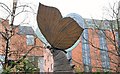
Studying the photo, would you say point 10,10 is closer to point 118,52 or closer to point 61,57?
point 118,52

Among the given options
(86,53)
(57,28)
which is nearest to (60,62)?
(57,28)

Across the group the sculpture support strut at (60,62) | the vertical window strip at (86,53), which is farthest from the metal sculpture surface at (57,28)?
the vertical window strip at (86,53)

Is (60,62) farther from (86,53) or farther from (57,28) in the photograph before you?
(86,53)

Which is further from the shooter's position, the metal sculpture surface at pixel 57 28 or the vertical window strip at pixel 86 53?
the vertical window strip at pixel 86 53

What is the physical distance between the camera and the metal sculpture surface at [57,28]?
1.24m

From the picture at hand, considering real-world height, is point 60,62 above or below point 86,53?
below

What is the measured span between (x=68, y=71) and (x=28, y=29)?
21.7 ft

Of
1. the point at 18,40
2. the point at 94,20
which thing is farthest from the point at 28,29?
the point at 94,20

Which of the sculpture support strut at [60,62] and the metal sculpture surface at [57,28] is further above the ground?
the metal sculpture surface at [57,28]

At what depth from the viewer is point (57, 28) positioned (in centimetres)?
124

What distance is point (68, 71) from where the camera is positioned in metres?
1.24

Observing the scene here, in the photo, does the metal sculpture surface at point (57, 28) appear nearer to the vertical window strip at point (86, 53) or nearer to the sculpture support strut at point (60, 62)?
the sculpture support strut at point (60, 62)

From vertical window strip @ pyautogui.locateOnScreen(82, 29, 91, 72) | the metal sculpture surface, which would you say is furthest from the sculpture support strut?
vertical window strip @ pyautogui.locateOnScreen(82, 29, 91, 72)

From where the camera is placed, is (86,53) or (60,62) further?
(86,53)
